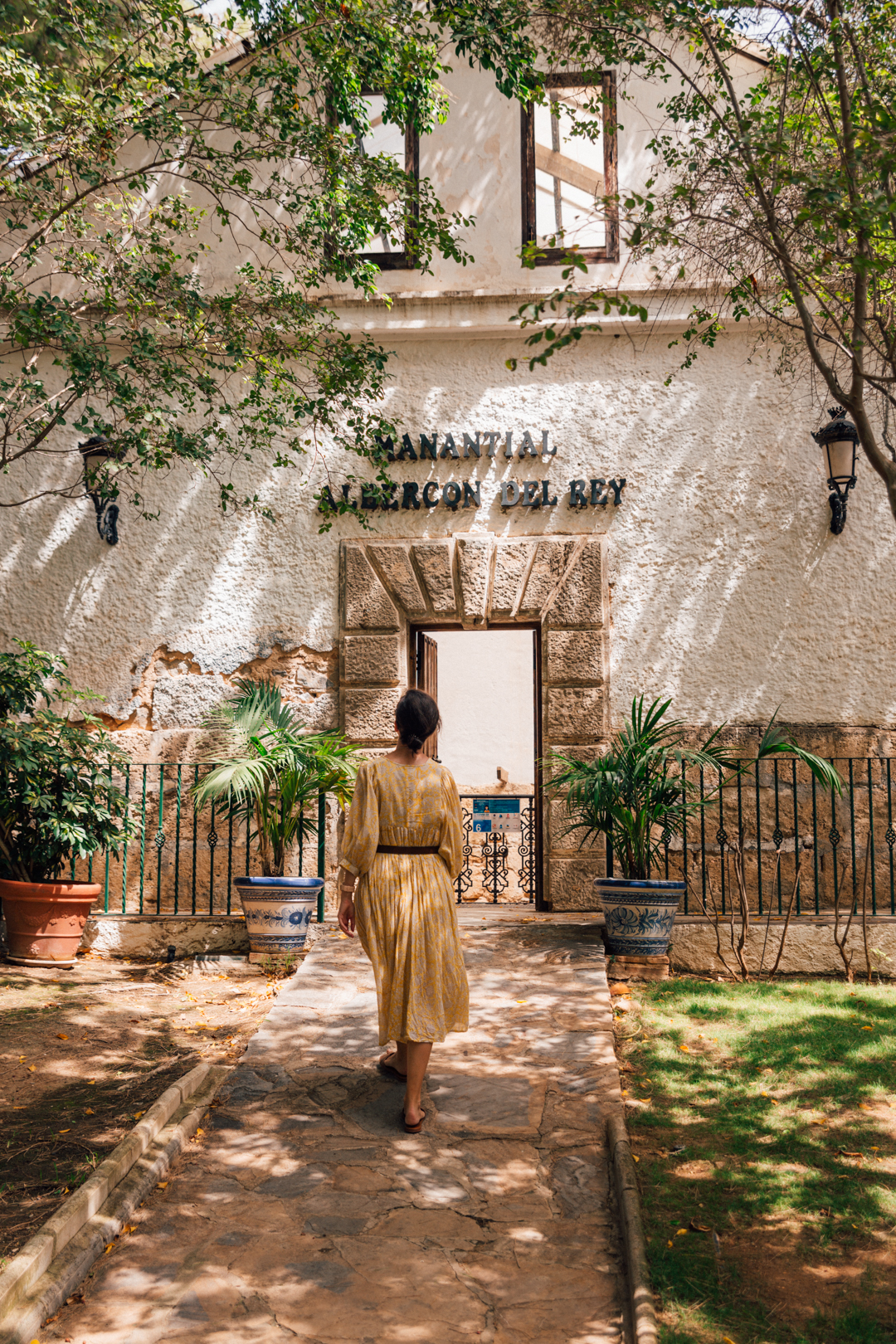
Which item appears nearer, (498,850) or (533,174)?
(533,174)

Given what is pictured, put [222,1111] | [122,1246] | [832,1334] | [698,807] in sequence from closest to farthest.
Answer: [832,1334], [122,1246], [222,1111], [698,807]

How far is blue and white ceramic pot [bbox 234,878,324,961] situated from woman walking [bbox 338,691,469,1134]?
7.71 feet

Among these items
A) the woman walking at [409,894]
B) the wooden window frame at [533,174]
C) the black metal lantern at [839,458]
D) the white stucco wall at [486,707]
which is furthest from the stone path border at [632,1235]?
the white stucco wall at [486,707]

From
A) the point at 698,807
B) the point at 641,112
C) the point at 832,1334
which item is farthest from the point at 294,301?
the point at 832,1334

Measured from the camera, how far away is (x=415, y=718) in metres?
3.73

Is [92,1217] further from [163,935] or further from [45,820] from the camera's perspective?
[163,935]

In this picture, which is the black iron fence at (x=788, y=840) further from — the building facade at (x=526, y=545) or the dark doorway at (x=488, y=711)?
the dark doorway at (x=488, y=711)

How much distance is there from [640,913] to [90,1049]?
3022mm

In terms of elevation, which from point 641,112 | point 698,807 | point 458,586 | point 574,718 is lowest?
point 698,807

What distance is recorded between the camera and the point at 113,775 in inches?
288

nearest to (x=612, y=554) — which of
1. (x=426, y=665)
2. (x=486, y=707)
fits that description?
(x=426, y=665)

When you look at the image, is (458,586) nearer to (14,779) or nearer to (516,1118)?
(14,779)

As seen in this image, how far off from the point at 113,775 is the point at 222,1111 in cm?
388

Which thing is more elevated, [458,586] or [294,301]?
[294,301]
